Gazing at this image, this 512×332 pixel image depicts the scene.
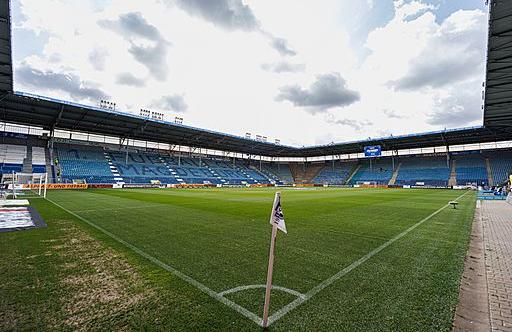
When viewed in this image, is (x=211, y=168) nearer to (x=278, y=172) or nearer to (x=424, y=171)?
(x=278, y=172)

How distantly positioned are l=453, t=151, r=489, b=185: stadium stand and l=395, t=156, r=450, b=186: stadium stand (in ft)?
7.36

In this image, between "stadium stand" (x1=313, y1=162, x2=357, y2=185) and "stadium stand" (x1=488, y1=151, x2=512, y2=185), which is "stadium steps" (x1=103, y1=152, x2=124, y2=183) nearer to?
"stadium stand" (x1=313, y1=162, x2=357, y2=185)

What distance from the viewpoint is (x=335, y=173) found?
74.9 m

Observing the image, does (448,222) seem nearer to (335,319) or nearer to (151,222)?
(335,319)

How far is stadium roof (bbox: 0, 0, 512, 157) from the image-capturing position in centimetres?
1670

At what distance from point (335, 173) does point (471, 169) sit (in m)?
31.6

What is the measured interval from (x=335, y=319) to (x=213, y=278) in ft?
7.26

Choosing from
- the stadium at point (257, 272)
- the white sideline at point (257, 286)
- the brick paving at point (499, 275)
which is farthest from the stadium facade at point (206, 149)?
the white sideline at point (257, 286)

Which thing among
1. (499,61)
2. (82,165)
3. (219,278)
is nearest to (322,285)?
(219,278)

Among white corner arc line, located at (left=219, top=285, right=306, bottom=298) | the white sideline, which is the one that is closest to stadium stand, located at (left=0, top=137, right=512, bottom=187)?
the white sideline

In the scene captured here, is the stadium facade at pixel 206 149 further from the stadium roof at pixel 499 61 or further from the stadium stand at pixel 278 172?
the stadium stand at pixel 278 172

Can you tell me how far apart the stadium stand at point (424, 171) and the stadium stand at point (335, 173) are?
13910 millimetres

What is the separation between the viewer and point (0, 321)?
2961mm

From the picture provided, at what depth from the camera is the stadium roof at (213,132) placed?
1670cm
